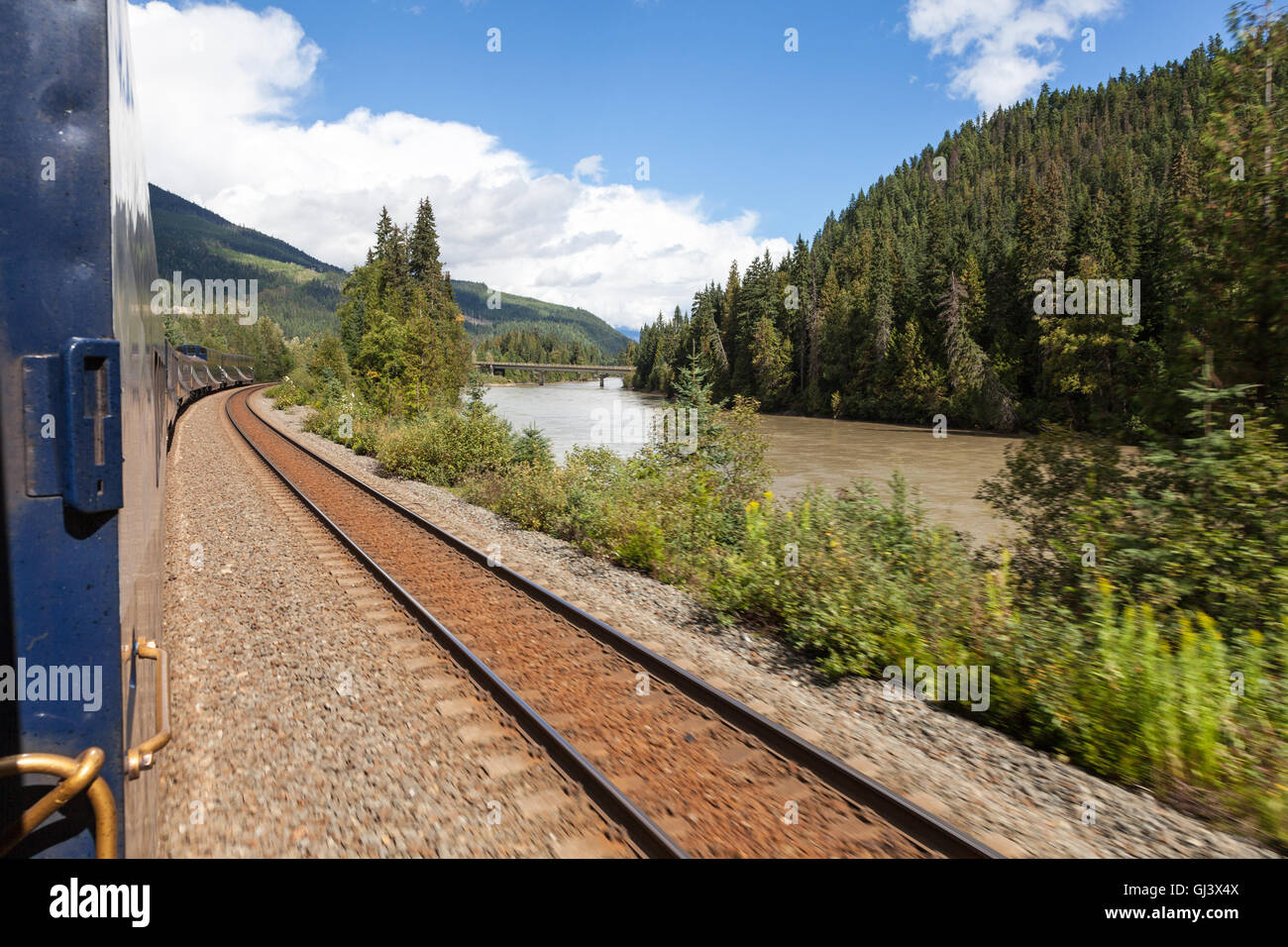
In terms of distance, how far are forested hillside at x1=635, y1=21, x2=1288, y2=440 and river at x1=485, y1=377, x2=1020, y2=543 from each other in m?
3.84

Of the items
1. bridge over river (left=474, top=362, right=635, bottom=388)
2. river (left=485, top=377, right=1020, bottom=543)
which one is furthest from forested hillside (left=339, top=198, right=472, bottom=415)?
bridge over river (left=474, top=362, right=635, bottom=388)

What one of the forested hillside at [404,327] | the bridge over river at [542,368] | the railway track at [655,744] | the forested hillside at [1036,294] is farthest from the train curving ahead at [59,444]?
the bridge over river at [542,368]

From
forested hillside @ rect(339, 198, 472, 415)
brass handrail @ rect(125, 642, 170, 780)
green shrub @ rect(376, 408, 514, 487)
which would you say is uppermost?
forested hillside @ rect(339, 198, 472, 415)

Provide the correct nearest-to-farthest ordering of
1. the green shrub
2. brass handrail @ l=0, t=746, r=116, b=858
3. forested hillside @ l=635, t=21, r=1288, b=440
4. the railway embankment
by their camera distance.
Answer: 1. brass handrail @ l=0, t=746, r=116, b=858
2. the railway embankment
3. forested hillside @ l=635, t=21, r=1288, b=440
4. the green shrub

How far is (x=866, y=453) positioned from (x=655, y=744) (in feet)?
102

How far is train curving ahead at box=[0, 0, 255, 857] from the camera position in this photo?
4.38 feet

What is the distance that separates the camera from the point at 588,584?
8.95m

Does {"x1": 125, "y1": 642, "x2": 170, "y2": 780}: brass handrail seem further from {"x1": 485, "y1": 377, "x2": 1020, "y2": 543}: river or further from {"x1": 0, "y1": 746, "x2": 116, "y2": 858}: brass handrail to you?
{"x1": 485, "y1": 377, "x2": 1020, "y2": 543}: river

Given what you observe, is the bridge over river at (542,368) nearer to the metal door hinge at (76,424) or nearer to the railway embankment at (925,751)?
the railway embankment at (925,751)

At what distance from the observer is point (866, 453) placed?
33500 mm

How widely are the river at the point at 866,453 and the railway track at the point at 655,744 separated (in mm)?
7615

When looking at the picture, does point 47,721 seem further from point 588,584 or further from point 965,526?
point 965,526

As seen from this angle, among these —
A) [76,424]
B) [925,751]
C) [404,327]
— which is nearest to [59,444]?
[76,424]

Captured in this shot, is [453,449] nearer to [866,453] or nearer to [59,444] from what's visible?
[59,444]
